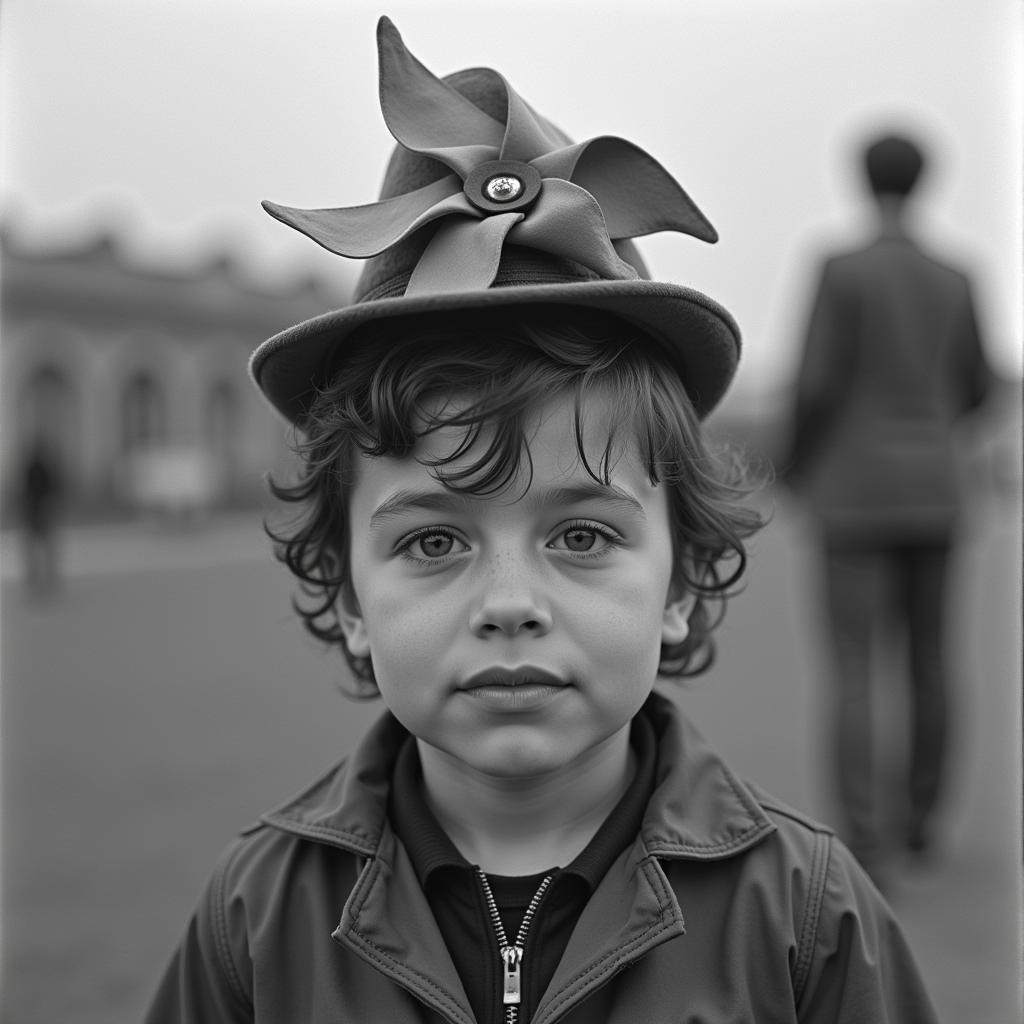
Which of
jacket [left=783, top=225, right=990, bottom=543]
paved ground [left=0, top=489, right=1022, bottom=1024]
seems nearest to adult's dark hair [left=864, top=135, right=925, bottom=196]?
jacket [left=783, top=225, right=990, bottom=543]

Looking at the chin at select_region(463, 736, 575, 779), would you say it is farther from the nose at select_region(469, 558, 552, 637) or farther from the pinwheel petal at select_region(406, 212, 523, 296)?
the pinwheel petal at select_region(406, 212, 523, 296)

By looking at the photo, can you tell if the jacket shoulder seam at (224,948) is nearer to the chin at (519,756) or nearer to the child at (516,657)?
the child at (516,657)

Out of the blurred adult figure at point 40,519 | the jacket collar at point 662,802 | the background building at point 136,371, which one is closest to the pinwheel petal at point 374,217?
the jacket collar at point 662,802

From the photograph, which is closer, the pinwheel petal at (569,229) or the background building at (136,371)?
the pinwheel petal at (569,229)

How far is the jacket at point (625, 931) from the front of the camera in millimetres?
1492

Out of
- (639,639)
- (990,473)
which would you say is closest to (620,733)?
(639,639)

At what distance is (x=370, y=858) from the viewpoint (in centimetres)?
162

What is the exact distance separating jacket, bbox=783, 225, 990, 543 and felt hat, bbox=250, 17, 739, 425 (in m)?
2.12

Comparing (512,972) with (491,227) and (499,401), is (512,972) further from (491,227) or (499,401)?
(491,227)

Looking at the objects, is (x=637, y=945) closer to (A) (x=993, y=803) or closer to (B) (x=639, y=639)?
(B) (x=639, y=639)

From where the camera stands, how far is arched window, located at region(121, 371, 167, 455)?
2914 cm

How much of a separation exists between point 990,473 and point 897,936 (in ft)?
132

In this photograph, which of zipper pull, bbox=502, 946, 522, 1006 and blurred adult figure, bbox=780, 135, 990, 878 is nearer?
zipper pull, bbox=502, 946, 522, 1006

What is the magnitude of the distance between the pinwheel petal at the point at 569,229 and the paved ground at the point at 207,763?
1.36 metres
